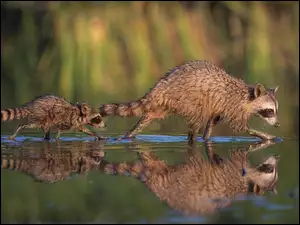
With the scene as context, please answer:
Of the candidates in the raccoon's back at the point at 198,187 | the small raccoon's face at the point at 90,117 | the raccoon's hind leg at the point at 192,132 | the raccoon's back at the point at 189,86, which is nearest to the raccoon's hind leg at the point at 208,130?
the raccoon's hind leg at the point at 192,132

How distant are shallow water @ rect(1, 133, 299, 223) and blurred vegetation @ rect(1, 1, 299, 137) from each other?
12.6 feet

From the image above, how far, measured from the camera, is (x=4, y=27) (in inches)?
840

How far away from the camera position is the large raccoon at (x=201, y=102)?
1120 centimetres

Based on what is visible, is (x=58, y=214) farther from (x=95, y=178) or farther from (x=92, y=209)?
(x=95, y=178)

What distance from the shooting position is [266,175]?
26.3 ft

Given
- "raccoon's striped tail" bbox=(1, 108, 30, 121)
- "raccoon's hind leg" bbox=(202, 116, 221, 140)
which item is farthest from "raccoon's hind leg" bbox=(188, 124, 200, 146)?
"raccoon's striped tail" bbox=(1, 108, 30, 121)

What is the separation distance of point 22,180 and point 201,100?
4129 millimetres

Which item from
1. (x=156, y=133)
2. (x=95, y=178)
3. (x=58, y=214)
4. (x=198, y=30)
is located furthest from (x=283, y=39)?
(x=58, y=214)

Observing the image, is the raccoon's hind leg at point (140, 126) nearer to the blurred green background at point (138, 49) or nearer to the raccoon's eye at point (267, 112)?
the blurred green background at point (138, 49)

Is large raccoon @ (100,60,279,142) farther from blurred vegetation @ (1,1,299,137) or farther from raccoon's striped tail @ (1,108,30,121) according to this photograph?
blurred vegetation @ (1,1,299,137)

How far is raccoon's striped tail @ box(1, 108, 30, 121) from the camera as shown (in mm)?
11467

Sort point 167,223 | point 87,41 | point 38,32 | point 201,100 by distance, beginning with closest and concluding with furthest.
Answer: point 167,223
point 201,100
point 87,41
point 38,32

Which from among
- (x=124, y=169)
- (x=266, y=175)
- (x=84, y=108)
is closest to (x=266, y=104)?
(x=84, y=108)

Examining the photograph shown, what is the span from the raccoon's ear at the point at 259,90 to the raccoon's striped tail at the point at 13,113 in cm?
310
